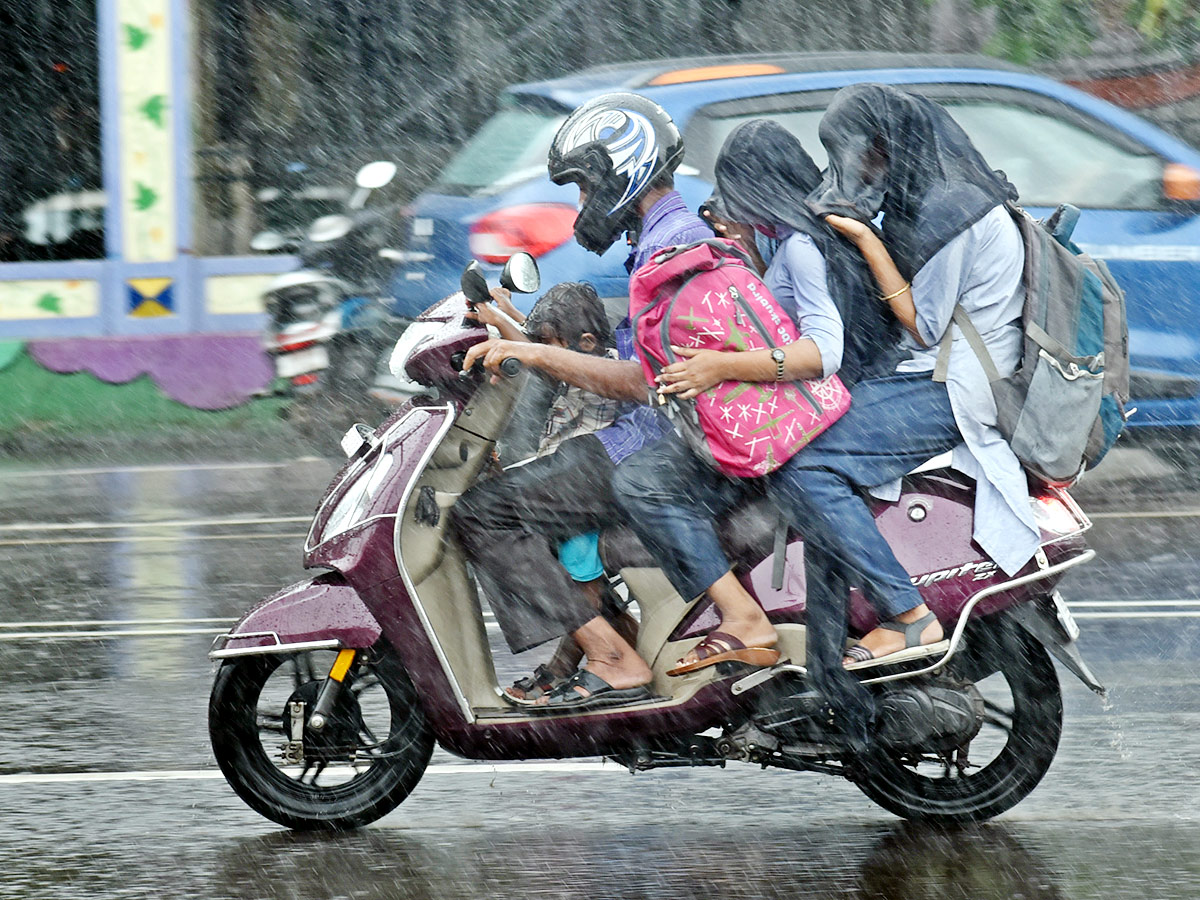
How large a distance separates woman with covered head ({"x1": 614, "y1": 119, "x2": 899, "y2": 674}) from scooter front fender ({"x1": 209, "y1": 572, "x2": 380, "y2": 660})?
704mm

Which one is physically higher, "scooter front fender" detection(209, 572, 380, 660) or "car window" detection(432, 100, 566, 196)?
"scooter front fender" detection(209, 572, 380, 660)

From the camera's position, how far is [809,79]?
9180 millimetres

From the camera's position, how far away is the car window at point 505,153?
8.99 m

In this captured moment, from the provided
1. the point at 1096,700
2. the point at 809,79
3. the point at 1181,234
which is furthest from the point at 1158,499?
the point at 1096,700

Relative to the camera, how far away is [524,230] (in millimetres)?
8711

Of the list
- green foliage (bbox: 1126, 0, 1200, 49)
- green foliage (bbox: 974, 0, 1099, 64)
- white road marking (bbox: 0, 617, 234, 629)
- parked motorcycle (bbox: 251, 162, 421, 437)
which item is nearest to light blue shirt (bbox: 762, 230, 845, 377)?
white road marking (bbox: 0, 617, 234, 629)

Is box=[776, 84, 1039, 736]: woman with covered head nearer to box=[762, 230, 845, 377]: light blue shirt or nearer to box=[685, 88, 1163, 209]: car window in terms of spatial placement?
box=[762, 230, 845, 377]: light blue shirt

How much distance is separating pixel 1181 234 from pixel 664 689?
5610mm

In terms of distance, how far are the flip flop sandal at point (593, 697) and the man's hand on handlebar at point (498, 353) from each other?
819 millimetres

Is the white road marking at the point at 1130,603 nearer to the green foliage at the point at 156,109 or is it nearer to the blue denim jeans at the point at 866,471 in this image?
the blue denim jeans at the point at 866,471

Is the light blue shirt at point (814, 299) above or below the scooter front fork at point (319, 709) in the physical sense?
above

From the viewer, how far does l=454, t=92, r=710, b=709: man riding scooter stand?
4.52m

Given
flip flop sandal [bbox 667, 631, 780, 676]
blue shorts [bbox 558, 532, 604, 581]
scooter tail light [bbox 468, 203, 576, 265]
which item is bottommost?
scooter tail light [bbox 468, 203, 576, 265]

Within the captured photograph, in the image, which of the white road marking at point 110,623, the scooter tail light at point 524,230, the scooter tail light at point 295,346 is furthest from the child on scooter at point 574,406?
the scooter tail light at point 295,346
